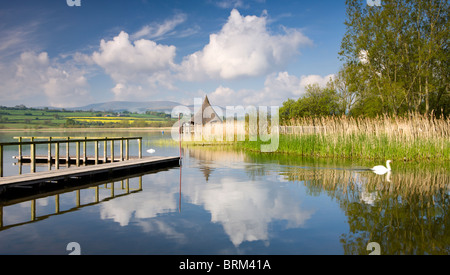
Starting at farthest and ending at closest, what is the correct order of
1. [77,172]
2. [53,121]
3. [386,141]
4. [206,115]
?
1. [53,121]
2. [206,115]
3. [386,141]
4. [77,172]

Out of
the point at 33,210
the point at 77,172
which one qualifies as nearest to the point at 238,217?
the point at 33,210

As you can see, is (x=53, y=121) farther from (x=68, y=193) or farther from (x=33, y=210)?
(x=33, y=210)

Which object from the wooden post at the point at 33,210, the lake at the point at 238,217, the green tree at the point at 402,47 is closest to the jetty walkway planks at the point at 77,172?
the lake at the point at 238,217

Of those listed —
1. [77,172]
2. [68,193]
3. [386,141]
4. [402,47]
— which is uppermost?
[402,47]

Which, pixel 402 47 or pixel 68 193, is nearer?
pixel 68 193

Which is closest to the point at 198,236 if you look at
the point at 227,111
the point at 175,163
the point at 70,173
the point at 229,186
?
the point at 229,186

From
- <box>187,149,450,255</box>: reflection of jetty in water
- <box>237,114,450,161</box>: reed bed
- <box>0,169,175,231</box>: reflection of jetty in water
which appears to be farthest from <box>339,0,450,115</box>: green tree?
<box>0,169,175,231</box>: reflection of jetty in water

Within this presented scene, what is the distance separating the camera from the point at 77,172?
37.6 ft

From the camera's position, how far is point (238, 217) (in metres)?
7.09

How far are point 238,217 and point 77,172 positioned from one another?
643 centimetres

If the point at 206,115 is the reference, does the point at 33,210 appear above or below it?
below

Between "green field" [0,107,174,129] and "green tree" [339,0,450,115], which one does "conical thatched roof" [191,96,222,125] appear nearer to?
"green tree" [339,0,450,115]

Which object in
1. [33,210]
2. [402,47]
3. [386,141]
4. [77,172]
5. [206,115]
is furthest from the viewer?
[206,115]

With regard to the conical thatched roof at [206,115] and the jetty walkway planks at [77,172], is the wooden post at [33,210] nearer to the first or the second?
the jetty walkway planks at [77,172]
